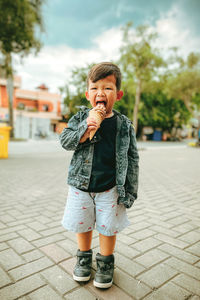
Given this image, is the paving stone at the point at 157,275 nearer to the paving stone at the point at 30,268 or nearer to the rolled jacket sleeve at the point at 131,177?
the rolled jacket sleeve at the point at 131,177

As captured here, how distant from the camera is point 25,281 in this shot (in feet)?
6.05

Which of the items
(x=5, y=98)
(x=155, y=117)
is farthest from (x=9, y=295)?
(x=5, y=98)

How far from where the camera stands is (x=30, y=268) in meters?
2.02

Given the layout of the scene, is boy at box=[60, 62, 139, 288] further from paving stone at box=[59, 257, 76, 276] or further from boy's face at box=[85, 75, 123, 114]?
paving stone at box=[59, 257, 76, 276]

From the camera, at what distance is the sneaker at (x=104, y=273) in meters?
1.77

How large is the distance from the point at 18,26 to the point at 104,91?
764 cm

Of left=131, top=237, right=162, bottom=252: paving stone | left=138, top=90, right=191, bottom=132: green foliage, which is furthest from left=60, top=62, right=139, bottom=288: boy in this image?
left=138, top=90, right=191, bottom=132: green foliage

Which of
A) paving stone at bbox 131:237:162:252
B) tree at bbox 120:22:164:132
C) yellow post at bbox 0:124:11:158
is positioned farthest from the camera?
tree at bbox 120:22:164:132

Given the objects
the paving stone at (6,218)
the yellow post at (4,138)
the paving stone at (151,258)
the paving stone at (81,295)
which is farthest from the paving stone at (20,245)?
the yellow post at (4,138)

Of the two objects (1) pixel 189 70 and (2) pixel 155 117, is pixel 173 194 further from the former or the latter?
(2) pixel 155 117

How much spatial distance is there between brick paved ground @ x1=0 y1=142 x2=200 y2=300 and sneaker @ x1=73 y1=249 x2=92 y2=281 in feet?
0.17

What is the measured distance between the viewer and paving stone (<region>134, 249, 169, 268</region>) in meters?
2.17

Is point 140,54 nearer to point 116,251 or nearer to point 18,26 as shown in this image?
point 18,26

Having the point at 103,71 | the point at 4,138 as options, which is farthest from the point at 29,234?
the point at 4,138
